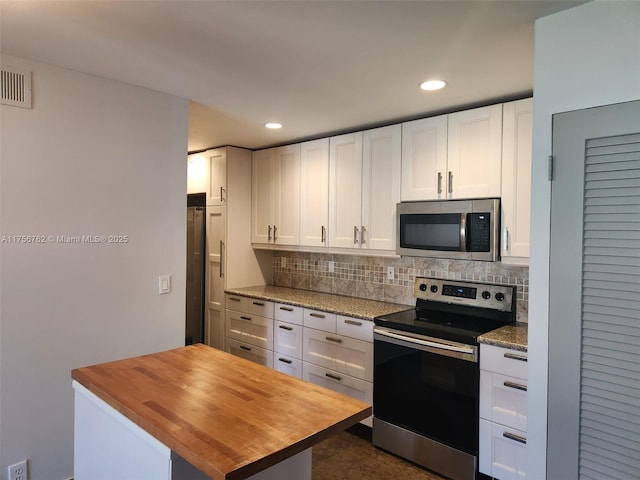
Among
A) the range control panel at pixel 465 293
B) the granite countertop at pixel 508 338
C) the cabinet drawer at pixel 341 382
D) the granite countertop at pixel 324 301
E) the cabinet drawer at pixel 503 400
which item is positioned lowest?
the cabinet drawer at pixel 341 382

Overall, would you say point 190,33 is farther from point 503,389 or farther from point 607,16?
point 503,389

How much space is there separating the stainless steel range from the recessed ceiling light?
1.37 meters

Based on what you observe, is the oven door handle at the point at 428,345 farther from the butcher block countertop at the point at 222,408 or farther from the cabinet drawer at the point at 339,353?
the butcher block countertop at the point at 222,408

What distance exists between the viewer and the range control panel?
9.28ft

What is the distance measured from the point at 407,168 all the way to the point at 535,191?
58.0 inches

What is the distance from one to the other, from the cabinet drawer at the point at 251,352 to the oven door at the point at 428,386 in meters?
1.17

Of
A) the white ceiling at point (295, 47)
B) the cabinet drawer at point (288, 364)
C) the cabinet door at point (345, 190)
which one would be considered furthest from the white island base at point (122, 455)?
the cabinet door at point (345, 190)

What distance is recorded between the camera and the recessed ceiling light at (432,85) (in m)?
2.38

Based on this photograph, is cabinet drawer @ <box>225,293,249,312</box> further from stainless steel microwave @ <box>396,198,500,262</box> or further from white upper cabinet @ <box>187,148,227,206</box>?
stainless steel microwave @ <box>396,198,500,262</box>

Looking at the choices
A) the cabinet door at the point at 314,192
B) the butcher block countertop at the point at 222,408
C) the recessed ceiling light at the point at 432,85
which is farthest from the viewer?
the cabinet door at the point at 314,192

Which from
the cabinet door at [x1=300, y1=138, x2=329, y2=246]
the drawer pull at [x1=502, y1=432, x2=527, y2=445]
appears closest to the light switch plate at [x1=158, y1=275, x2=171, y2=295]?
the cabinet door at [x1=300, y1=138, x2=329, y2=246]

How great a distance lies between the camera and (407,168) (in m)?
3.09

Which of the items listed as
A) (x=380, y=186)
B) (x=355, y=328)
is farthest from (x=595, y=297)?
(x=380, y=186)

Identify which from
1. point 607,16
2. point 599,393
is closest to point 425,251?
point 599,393
